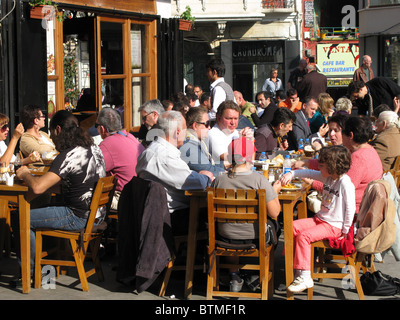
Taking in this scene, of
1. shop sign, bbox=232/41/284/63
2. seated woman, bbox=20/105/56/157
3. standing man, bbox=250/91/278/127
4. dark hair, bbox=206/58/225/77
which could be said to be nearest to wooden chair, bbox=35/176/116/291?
seated woman, bbox=20/105/56/157

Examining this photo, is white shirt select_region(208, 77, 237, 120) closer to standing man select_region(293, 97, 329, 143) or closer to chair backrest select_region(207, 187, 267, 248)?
standing man select_region(293, 97, 329, 143)

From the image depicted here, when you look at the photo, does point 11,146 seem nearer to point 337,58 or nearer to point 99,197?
point 99,197

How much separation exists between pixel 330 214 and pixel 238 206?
863 millimetres

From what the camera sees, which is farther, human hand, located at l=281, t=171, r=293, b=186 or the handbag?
the handbag

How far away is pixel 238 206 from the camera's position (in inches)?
214

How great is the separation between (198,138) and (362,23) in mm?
15273

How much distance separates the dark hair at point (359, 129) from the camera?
6.35 meters

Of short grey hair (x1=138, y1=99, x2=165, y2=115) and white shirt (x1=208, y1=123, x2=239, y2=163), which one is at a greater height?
short grey hair (x1=138, y1=99, x2=165, y2=115)

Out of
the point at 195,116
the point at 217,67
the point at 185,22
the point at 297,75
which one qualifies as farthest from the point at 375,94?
the point at 297,75

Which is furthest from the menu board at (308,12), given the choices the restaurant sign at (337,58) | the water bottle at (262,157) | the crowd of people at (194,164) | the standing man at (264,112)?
the water bottle at (262,157)

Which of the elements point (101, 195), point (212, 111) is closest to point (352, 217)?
point (101, 195)

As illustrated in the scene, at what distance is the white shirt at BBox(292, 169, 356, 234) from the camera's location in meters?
5.79

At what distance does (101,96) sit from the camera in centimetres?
1033
